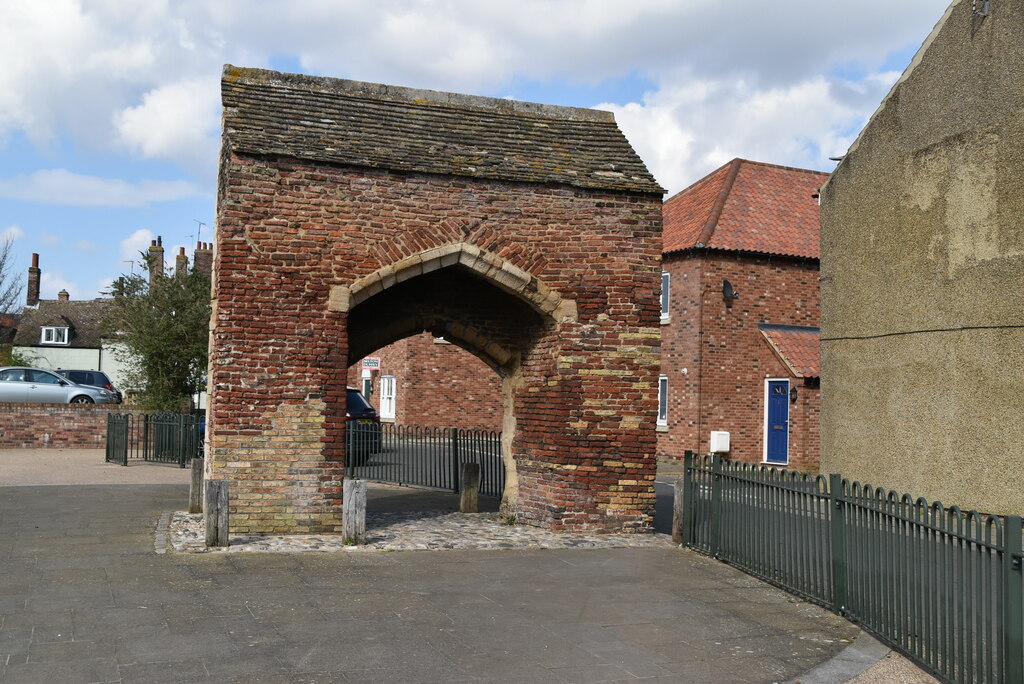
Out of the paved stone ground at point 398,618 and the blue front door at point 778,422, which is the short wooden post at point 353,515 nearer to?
the paved stone ground at point 398,618

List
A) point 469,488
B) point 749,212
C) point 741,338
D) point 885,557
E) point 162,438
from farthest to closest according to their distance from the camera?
point 749,212 → point 741,338 → point 162,438 → point 469,488 → point 885,557

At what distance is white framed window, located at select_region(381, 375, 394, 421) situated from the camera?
105 feet

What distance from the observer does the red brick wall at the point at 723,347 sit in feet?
77.9

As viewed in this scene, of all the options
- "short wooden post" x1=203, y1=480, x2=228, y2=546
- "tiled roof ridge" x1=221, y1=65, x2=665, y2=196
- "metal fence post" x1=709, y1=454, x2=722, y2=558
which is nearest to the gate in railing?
"short wooden post" x1=203, y1=480, x2=228, y2=546

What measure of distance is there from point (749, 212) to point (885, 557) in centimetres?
1929

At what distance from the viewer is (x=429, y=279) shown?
→ 13.6 metres

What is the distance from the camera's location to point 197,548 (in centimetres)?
1033

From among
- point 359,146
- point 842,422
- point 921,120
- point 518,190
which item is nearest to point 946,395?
point 842,422

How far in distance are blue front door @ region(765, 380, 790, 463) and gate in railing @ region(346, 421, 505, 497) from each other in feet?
31.0

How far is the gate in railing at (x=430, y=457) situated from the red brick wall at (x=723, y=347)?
778 cm

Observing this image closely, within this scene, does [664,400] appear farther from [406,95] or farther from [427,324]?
[406,95]

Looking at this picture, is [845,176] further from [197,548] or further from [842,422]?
[197,548]

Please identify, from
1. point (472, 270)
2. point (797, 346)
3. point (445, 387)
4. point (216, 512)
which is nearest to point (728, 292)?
point (797, 346)

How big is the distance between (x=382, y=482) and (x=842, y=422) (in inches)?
353
